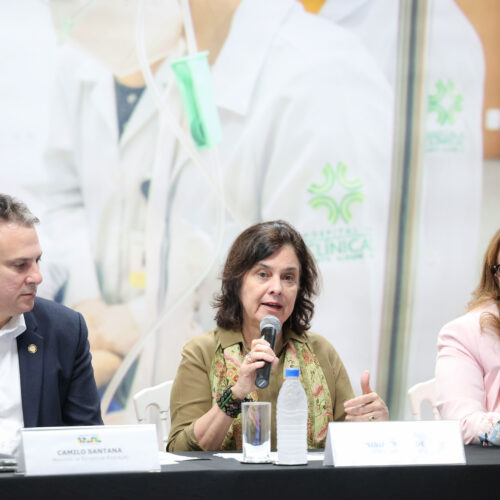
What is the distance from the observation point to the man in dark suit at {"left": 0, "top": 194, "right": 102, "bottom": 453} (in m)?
1.99

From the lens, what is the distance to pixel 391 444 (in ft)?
5.00

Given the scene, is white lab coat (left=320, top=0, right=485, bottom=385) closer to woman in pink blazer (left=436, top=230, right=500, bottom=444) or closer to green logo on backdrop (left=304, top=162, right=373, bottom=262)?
green logo on backdrop (left=304, top=162, right=373, bottom=262)

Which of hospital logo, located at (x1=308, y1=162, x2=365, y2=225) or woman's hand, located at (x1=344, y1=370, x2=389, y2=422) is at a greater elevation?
hospital logo, located at (x1=308, y1=162, x2=365, y2=225)

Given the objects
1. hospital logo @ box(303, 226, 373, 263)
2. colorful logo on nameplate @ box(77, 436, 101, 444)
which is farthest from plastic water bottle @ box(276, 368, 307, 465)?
hospital logo @ box(303, 226, 373, 263)

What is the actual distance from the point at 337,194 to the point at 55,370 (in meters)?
1.87

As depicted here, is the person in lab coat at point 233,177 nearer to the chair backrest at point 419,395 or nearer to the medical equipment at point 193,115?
the medical equipment at point 193,115

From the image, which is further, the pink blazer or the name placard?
the pink blazer

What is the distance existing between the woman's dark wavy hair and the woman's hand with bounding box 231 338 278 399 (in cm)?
45

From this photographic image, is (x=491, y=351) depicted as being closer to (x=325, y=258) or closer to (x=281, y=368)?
(x=281, y=368)

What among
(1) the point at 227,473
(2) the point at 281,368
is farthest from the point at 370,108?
(1) the point at 227,473

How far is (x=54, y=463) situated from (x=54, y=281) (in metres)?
2.09

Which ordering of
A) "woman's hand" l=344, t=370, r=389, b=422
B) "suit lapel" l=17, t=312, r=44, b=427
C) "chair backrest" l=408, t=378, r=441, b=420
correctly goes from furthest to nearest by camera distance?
"chair backrest" l=408, t=378, r=441, b=420, "suit lapel" l=17, t=312, r=44, b=427, "woman's hand" l=344, t=370, r=389, b=422

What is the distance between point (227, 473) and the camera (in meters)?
1.45

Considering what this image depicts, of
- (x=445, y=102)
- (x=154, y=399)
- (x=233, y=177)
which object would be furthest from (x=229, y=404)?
(x=445, y=102)
